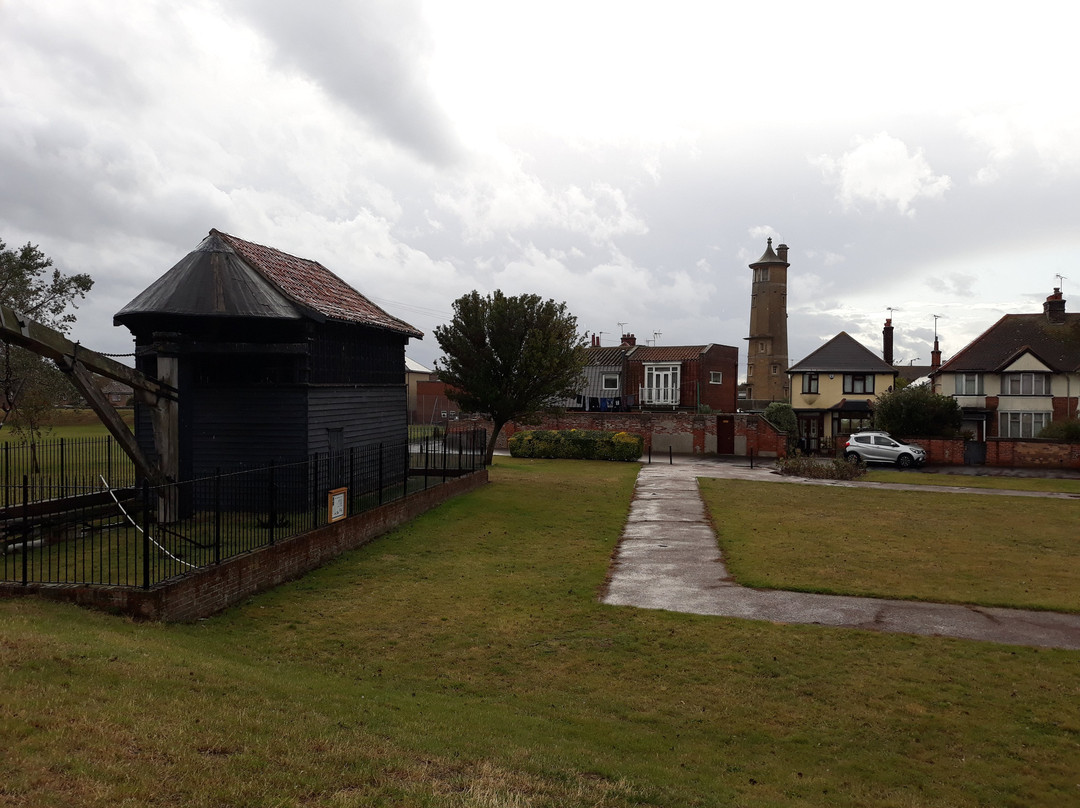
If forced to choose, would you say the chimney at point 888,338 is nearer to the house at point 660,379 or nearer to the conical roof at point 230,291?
the house at point 660,379

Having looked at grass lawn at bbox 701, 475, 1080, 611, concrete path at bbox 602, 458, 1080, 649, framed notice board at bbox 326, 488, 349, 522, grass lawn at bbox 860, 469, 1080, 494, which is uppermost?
framed notice board at bbox 326, 488, 349, 522

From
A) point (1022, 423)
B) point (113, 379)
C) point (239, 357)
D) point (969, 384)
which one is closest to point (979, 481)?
point (1022, 423)

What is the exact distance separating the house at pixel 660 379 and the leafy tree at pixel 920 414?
13.6m

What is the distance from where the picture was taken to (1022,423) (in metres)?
43.3

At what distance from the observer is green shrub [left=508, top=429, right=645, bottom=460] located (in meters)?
38.8

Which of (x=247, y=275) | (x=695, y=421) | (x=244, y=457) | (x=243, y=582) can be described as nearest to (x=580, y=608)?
(x=243, y=582)

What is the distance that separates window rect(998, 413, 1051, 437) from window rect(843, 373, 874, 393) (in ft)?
27.6

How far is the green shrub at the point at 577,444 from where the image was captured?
38.8 metres

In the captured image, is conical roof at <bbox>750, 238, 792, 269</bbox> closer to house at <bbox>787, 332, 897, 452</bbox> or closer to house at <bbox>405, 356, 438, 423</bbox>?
house at <bbox>787, 332, 897, 452</bbox>

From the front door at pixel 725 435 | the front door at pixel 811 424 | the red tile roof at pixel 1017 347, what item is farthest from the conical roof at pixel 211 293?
→ the red tile roof at pixel 1017 347

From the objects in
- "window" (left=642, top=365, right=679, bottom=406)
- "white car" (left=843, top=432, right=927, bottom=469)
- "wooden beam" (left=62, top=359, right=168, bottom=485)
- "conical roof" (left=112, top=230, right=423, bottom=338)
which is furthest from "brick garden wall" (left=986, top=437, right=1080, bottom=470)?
"wooden beam" (left=62, top=359, right=168, bottom=485)

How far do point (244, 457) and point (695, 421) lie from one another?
95.7 ft

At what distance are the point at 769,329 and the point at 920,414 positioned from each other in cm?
2624

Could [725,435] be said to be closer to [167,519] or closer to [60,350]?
[167,519]
